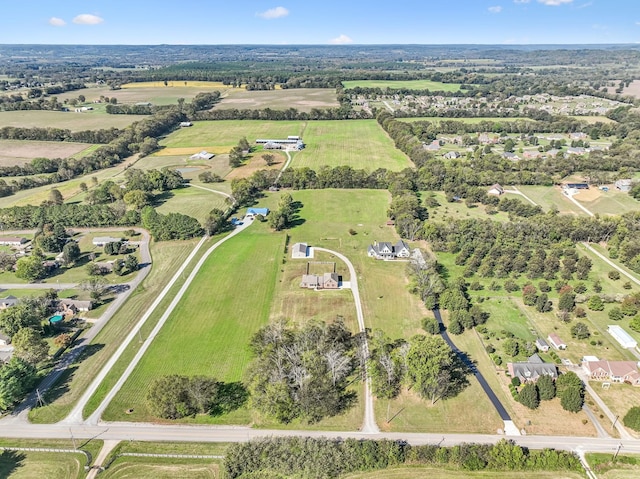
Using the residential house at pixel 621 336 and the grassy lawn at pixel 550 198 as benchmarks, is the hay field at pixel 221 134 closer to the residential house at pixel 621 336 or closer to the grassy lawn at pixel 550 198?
the grassy lawn at pixel 550 198

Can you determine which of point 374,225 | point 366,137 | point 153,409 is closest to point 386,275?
point 374,225

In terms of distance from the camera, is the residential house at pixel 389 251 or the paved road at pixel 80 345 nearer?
the paved road at pixel 80 345

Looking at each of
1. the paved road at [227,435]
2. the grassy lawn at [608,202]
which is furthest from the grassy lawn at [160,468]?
the grassy lawn at [608,202]

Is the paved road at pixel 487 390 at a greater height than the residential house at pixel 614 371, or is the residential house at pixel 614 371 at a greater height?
the residential house at pixel 614 371

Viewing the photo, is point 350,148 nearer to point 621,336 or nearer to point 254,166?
point 254,166

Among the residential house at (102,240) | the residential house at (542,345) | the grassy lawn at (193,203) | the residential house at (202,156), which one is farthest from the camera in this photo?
the residential house at (202,156)

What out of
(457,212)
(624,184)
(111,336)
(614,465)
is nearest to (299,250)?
(111,336)

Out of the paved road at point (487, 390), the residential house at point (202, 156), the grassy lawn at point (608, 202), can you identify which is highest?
the residential house at point (202, 156)

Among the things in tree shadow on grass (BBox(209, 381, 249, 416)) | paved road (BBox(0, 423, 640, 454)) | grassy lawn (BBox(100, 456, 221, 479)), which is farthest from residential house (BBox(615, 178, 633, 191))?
grassy lawn (BBox(100, 456, 221, 479))

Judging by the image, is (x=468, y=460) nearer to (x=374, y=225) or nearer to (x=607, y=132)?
(x=374, y=225)
